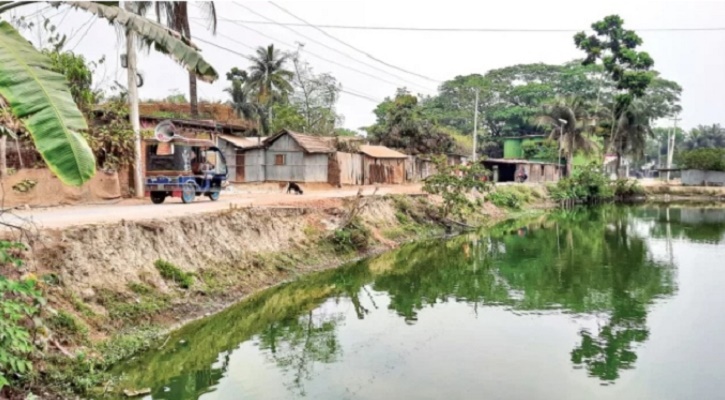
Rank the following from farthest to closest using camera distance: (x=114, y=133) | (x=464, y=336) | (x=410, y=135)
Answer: (x=410, y=135)
(x=114, y=133)
(x=464, y=336)

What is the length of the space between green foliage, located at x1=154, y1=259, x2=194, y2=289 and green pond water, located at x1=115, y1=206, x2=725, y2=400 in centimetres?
102

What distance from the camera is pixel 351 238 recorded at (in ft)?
59.4

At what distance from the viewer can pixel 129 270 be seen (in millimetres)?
10328

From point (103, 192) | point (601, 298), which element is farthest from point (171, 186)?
point (601, 298)

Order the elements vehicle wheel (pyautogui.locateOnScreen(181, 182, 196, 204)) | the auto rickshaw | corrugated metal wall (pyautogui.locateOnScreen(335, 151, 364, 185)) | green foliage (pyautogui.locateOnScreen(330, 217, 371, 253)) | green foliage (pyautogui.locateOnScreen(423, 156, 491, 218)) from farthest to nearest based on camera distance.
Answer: corrugated metal wall (pyautogui.locateOnScreen(335, 151, 364, 185)) < green foliage (pyautogui.locateOnScreen(423, 156, 491, 218)) < green foliage (pyautogui.locateOnScreen(330, 217, 371, 253)) < vehicle wheel (pyautogui.locateOnScreen(181, 182, 196, 204)) < the auto rickshaw

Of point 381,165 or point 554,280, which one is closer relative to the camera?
point 554,280

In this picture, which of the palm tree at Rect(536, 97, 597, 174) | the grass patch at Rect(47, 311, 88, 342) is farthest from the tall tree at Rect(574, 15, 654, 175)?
the grass patch at Rect(47, 311, 88, 342)

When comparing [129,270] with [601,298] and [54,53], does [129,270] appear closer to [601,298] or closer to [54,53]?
[54,53]

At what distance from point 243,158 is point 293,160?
284 centimetres

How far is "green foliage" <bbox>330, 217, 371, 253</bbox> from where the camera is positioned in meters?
17.7

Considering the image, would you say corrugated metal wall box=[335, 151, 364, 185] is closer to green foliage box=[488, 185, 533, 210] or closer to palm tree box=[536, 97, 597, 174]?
green foliage box=[488, 185, 533, 210]

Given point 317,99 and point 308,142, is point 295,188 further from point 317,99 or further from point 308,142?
point 317,99

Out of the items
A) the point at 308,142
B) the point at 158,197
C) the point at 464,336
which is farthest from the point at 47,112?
the point at 308,142

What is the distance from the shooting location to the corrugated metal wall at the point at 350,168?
30.0 m
